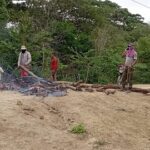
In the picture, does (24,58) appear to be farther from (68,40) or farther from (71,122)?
(68,40)

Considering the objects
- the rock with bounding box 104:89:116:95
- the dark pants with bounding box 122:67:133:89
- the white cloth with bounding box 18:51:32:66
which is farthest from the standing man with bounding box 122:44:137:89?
the white cloth with bounding box 18:51:32:66

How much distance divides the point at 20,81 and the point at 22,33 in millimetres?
9377

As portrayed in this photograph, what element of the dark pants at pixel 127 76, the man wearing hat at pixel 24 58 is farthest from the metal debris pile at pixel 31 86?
the dark pants at pixel 127 76

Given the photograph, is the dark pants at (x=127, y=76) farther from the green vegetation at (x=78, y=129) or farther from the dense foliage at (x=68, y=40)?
the dense foliage at (x=68, y=40)

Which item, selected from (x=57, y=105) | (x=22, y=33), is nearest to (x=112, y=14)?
(x=22, y=33)

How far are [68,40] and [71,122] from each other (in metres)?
18.0

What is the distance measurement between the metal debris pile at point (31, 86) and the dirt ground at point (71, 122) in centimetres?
33

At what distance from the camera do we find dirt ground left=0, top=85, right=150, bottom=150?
8477mm

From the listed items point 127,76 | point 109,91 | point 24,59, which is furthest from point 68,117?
point 127,76

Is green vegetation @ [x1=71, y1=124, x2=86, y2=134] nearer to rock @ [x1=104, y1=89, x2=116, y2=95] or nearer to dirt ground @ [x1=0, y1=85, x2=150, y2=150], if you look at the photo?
dirt ground @ [x1=0, y1=85, x2=150, y2=150]

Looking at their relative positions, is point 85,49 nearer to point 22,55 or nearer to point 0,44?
point 0,44

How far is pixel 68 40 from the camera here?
90.5ft

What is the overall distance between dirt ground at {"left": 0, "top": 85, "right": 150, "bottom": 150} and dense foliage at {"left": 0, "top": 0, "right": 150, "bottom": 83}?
24.7 ft

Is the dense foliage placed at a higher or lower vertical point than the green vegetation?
higher
